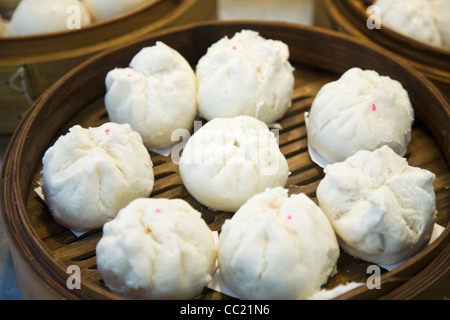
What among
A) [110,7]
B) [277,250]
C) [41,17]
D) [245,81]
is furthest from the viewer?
[110,7]

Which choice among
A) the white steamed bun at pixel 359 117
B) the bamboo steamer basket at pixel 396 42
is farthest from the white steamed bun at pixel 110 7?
the white steamed bun at pixel 359 117

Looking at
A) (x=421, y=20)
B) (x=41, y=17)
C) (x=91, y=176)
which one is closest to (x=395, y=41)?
(x=421, y=20)

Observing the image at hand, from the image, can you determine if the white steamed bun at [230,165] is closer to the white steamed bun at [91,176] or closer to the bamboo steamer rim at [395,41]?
the white steamed bun at [91,176]

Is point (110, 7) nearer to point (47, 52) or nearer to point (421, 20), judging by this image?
point (47, 52)

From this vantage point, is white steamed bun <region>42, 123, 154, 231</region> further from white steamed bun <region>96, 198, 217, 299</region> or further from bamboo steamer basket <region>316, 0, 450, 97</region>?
bamboo steamer basket <region>316, 0, 450, 97</region>

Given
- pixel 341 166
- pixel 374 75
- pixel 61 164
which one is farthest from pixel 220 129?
pixel 374 75

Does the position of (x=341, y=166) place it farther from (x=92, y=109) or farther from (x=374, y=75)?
(x=92, y=109)

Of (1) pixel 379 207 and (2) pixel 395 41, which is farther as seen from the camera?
(2) pixel 395 41
